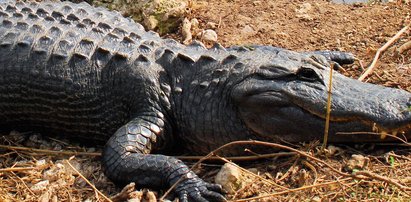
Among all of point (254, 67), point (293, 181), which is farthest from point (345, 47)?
point (293, 181)

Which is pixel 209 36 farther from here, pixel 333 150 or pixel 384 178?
pixel 384 178

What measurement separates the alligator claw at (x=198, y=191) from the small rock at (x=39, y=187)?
0.86 m

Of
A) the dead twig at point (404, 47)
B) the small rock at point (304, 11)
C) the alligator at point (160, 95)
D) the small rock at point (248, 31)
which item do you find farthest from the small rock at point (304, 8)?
the alligator at point (160, 95)

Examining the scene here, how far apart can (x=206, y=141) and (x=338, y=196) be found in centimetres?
107

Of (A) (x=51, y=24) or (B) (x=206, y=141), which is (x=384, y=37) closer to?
(B) (x=206, y=141)

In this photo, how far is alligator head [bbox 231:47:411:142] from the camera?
400cm

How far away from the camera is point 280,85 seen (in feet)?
13.9

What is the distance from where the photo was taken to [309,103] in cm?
412

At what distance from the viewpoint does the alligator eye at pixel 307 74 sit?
4.23 m

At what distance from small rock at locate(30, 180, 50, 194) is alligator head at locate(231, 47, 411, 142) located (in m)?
1.29

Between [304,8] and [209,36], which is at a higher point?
[304,8]

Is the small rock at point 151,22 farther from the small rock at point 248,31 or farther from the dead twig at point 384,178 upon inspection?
the dead twig at point 384,178

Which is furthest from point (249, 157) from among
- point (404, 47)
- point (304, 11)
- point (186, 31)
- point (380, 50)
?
point (304, 11)

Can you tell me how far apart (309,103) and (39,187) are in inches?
68.2
